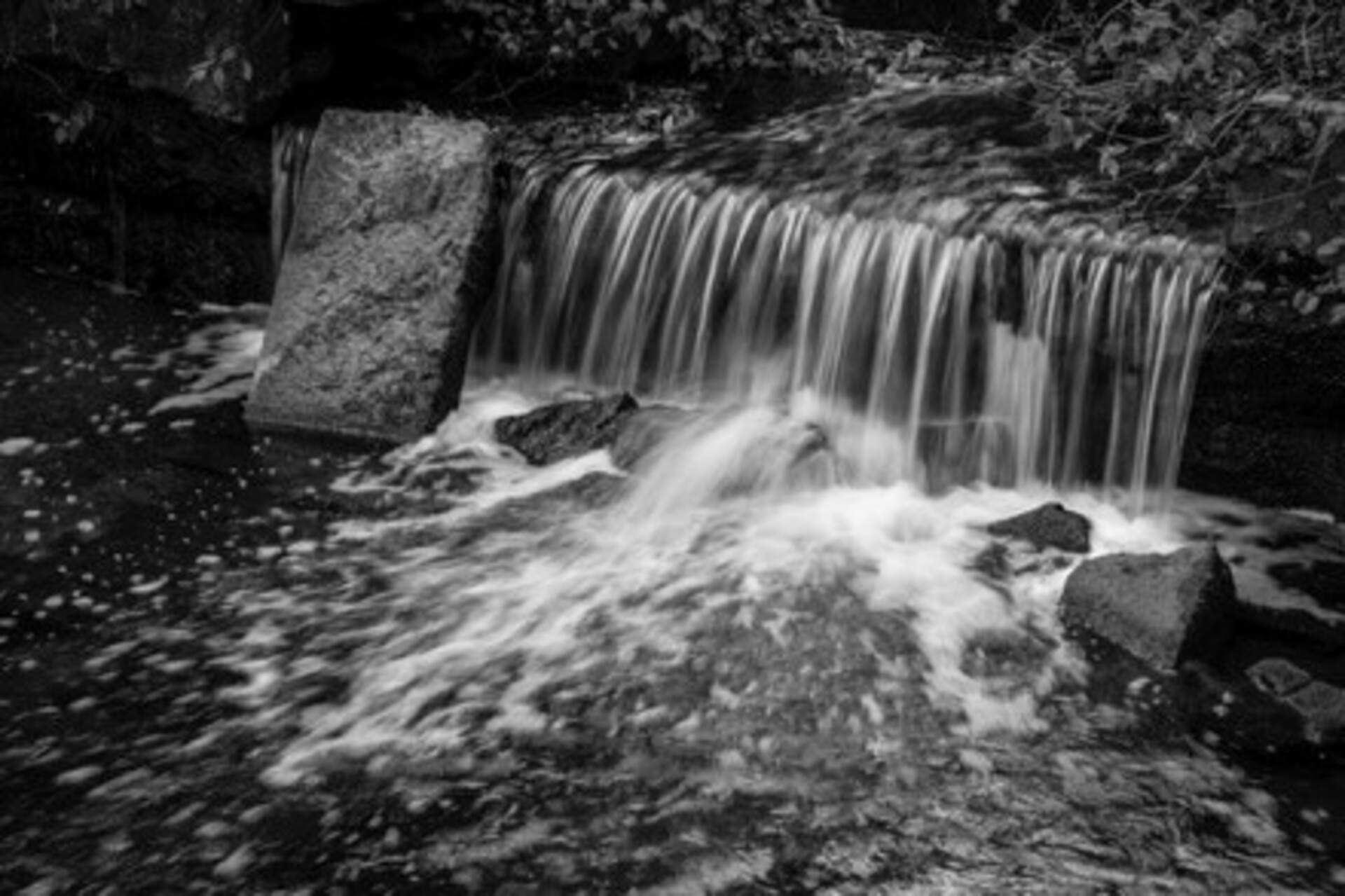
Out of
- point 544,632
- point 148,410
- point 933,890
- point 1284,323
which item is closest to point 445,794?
point 544,632

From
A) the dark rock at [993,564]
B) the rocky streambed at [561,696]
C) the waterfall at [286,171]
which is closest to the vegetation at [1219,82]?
the rocky streambed at [561,696]

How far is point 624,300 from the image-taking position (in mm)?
8086

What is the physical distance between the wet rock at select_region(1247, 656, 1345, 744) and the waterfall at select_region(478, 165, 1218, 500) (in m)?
1.60

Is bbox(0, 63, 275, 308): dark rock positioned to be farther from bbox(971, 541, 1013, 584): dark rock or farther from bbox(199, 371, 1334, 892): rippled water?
bbox(971, 541, 1013, 584): dark rock

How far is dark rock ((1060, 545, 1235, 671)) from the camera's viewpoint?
5.37 m

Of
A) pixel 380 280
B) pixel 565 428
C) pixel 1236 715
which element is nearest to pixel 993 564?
pixel 1236 715

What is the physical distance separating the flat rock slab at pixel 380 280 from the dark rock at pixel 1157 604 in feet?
11.2

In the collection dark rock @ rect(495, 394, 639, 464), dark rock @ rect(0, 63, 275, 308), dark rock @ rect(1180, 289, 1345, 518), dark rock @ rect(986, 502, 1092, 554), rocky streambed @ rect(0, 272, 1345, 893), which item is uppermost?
dark rock @ rect(0, 63, 275, 308)

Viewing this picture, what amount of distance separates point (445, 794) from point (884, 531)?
8.15ft

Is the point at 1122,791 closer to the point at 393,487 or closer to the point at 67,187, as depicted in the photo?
the point at 393,487

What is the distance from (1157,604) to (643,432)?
257cm

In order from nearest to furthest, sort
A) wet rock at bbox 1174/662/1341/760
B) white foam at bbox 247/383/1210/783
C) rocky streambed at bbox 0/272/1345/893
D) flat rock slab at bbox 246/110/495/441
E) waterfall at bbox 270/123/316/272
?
rocky streambed at bbox 0/272/1345/893
wet rock at bbox 1174/662/1341/760
white foam at bbox 247/383/1210/783
flat rock slab at bbox 246/110/495/441
waterfall at bbox 270/123/316/272

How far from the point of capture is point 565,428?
23.8 feet

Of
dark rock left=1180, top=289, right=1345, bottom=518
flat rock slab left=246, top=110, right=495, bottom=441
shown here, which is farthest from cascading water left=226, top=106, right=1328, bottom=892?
flat rock slab left=246, top=110, right=495, bottom=441
